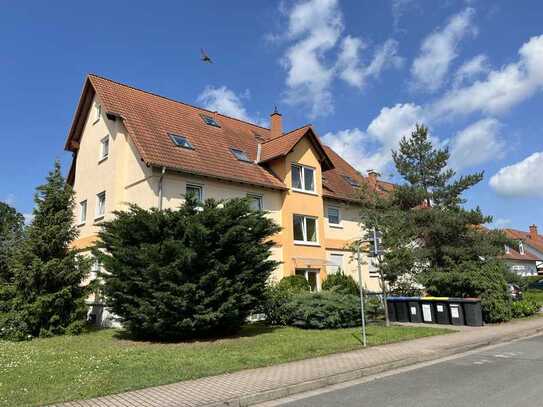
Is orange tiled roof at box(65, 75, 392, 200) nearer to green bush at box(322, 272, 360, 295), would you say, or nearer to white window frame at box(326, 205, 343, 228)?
white window frame at box(326, 205, 343, 228)

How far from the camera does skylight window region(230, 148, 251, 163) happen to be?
22444 mm

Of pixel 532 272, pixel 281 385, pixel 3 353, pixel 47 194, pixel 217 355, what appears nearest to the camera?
pixel 281 385

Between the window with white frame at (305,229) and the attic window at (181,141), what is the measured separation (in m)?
6.49

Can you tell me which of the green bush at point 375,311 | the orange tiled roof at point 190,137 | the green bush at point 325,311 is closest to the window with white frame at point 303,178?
the orange tiled roof at point 190,137

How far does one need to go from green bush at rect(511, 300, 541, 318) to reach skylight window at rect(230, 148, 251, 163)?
541 inches

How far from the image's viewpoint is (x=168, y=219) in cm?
1312

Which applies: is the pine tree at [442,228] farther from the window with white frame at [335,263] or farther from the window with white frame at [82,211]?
the window with white frame at [82,211]

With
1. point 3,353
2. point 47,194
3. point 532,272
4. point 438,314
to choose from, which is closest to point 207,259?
point 3,353

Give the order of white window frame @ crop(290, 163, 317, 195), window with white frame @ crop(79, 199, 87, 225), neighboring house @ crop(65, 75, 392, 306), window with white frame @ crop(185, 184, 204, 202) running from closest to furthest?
neighboring house @ crop(65, 75, 392, 306)
window with white frame @ crop(185, 184, 204, 202)
window with white frame @ crop(79, 199, 87, 225)
white window frame @ crop(290, 163, 317, 195)

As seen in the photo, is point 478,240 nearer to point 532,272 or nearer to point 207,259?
point 207,259

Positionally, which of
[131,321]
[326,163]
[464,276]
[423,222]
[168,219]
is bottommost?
[131,321]

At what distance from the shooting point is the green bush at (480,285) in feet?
57.2

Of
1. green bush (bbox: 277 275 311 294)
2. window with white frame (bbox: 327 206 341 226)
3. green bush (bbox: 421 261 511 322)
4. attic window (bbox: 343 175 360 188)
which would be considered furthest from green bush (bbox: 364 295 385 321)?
attic window (bbox: 343 175 360 188)

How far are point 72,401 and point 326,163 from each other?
2047 cm
